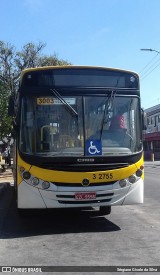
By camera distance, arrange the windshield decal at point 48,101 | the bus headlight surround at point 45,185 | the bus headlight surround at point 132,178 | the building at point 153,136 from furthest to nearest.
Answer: the building at point 153,136, the bus headlight surround at point 132,178, the windshield decal at point 48,101, the bus headlight surround at point 45,185

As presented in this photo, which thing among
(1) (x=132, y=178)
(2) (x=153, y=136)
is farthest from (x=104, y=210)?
(2) (x=153, y=136)

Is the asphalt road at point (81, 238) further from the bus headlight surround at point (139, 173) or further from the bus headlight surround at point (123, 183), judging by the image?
the bus headlight surround at point (139, 173)

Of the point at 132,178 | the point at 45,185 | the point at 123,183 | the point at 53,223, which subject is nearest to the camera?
the point at 45,185

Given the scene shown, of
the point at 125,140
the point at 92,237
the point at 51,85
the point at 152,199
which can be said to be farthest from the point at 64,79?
the point at 152,199

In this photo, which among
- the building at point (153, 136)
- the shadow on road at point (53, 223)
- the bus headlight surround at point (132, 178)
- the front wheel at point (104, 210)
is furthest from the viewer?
the building at point (153, 136)

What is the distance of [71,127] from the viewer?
29.7 feet

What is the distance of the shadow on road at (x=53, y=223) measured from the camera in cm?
891

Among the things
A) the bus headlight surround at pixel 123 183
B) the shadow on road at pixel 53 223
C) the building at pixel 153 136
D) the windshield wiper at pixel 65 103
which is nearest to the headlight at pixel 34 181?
the shadow on road at pixel 53 223

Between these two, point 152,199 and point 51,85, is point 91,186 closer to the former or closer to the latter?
point 51,85

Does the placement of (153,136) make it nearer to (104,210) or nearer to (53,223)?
(104,210)

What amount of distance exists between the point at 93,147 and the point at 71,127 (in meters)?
0.60

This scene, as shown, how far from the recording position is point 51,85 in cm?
917

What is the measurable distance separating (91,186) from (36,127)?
1617 mm

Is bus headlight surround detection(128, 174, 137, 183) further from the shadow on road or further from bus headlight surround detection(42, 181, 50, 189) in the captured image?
bus headlight surround detection(42, 181, 50, 189)
